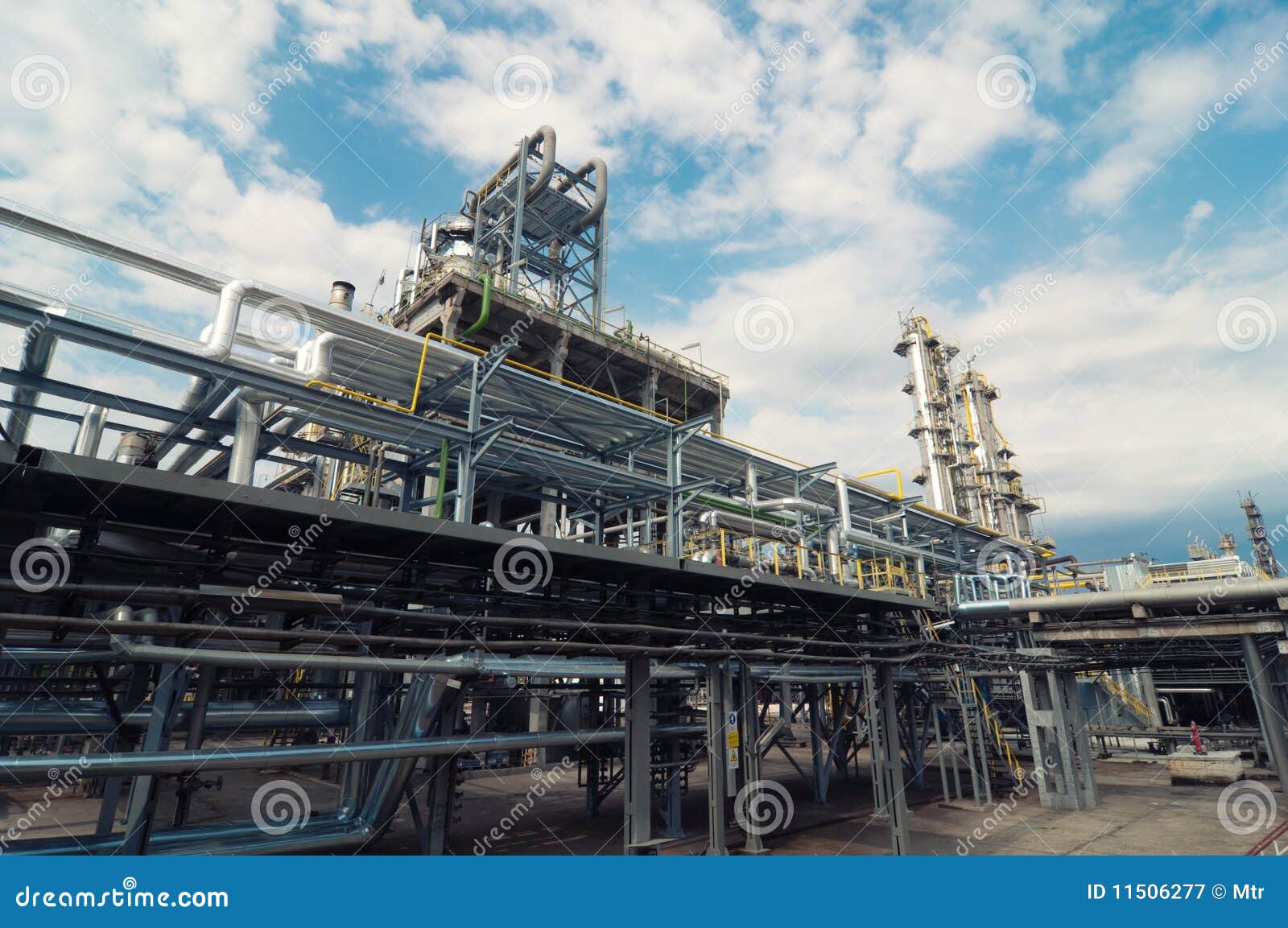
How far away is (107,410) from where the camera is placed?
47.1 ft

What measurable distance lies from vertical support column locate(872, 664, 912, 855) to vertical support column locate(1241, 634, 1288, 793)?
964 centimetres

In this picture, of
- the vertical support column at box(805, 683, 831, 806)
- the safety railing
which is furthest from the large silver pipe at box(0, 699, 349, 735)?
the vertical support column at box(805, 683, 831, 806)

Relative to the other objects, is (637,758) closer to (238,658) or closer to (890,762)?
(890,762)

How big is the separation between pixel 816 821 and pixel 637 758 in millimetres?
8176

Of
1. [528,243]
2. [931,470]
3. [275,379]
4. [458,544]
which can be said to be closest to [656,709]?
[458,544]

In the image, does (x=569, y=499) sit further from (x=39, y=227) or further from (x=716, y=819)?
(x=39, y=227)

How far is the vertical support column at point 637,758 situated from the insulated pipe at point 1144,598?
12.0m

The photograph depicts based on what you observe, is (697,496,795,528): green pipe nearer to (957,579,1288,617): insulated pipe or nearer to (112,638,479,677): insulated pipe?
(957,579,1288,617): insulated pipe

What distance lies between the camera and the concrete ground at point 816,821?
1276 centimetres

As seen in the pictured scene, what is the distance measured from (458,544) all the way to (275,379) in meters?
4.65

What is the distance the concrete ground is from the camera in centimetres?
1276

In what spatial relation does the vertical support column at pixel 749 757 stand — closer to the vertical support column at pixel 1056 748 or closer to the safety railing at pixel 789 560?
the safety railing at pixel 789 560

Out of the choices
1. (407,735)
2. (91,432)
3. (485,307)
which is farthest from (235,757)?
(485,307)

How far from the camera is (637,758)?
924cm
